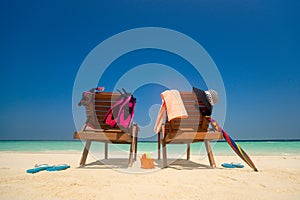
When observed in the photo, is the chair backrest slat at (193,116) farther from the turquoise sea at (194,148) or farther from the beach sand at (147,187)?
the turquoise sea at (194,148)

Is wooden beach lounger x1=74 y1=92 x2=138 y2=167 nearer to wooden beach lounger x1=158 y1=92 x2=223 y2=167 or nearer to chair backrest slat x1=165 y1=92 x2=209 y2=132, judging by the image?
wooden beach lounger x1=158 y1=92 x2=223 y2=167

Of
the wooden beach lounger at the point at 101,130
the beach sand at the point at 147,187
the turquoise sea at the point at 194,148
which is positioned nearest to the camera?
the beach sand at the point at 147,187

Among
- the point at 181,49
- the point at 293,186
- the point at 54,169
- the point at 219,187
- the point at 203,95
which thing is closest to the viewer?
the point at 219,187

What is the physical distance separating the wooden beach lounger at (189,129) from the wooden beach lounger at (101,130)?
2.14ft

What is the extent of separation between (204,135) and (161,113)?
98 centimetres

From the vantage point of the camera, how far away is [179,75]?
8.33 meters

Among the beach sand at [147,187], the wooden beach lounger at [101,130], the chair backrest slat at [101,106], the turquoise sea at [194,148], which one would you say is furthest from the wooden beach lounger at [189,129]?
the turquoise sea at [194,148]

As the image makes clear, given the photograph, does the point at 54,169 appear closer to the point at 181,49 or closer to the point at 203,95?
the point at 203,95

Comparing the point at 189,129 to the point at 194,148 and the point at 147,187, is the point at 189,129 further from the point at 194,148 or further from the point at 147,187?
the point at 194,148

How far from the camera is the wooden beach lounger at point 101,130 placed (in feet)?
13.2

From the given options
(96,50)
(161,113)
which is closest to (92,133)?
(161,113)

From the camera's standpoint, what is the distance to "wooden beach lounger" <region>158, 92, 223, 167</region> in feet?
13.5

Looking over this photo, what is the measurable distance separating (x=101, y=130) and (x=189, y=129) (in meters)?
1.72

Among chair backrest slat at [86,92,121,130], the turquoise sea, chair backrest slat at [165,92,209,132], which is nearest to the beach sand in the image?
chair backrest slat at [165,92,209,132]
